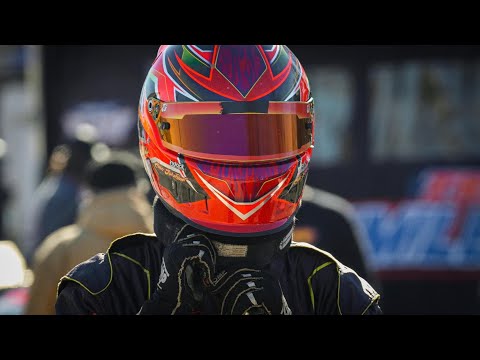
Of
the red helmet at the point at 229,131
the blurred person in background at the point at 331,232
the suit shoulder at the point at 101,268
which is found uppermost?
the red helmet at the point at 229,131

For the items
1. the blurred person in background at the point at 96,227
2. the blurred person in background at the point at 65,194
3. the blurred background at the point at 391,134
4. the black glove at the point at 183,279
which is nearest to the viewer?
the black glove at the point at 183,279

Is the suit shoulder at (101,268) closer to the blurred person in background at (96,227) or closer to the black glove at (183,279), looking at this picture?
the black glove at (183,279)

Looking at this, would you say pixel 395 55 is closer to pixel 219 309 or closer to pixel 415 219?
pixel 415 219

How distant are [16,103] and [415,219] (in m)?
4.79

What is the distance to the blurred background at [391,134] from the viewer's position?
20.2 feet

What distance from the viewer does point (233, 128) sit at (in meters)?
1.82

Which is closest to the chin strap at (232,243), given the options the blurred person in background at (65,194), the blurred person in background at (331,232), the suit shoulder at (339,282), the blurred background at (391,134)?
the suit shoulder at (339,282)

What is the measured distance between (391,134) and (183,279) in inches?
187

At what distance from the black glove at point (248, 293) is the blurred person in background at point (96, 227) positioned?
27.3 inches

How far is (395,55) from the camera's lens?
6.16 m

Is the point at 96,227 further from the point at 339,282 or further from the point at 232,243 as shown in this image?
the point at 339,282

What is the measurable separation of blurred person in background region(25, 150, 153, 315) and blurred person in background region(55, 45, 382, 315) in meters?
0.57

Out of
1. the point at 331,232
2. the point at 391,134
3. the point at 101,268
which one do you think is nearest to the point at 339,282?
the point at 101,268
